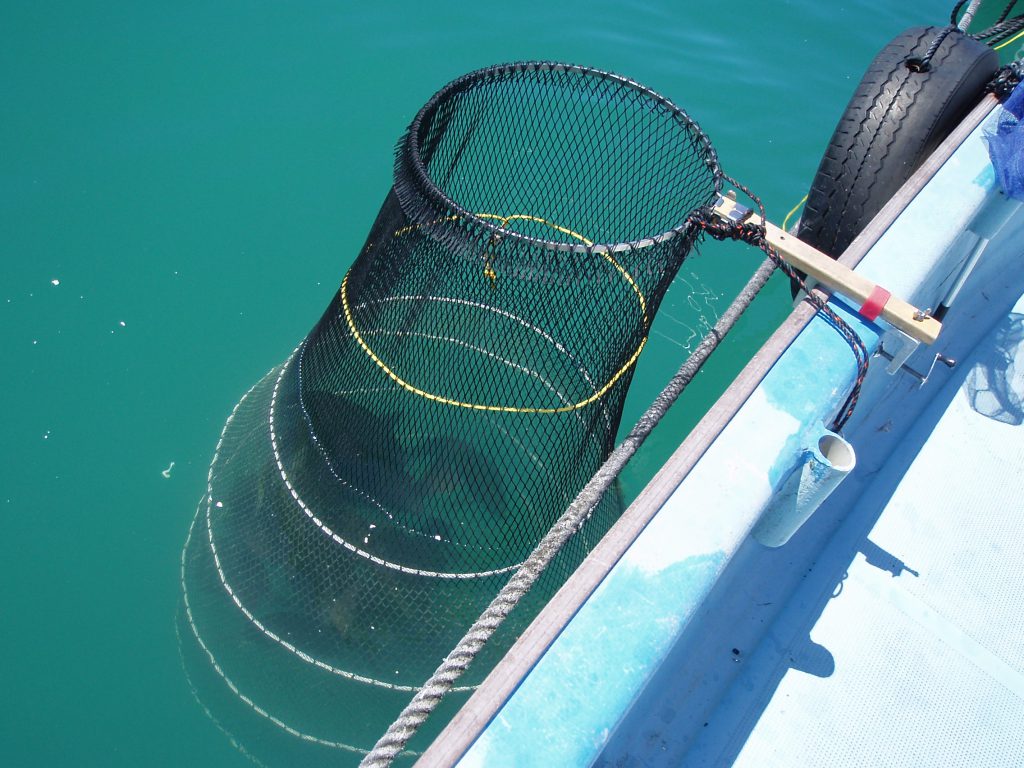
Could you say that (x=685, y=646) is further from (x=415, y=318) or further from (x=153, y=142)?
(x=153, y=142)

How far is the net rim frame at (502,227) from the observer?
2.25 metres

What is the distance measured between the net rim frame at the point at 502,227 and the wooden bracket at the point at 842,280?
0.40ft

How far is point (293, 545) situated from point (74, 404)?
77.2 inches

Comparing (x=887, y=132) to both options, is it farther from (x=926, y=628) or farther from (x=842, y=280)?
(x=926, y=628)

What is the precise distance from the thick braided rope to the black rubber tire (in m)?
0.85

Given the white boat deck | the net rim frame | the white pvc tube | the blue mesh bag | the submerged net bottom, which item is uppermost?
the blue mesh bag

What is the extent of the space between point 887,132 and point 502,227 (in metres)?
1.88

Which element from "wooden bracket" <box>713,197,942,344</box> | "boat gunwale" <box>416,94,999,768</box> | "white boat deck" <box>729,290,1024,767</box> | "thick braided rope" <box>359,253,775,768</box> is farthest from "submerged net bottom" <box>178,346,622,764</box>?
"wooden bracket" <box>713,197,942,344</box>

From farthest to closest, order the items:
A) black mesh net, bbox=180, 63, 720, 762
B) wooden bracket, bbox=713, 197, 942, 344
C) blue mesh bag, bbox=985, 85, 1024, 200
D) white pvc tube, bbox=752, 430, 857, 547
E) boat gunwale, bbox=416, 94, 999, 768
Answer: black mesh net, bbox=180, 63, 720, 762 < blue mesh bag, bbox=985, 85, 1024, 200 < wooden bracket, bbox=713, 197, 942, 344 < white pvc tube, bbox=752, 430, 857, 547 < boat gunwale, bbox=416, 94, 999, 768

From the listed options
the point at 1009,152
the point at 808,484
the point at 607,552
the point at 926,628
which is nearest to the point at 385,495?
the point at 607,552

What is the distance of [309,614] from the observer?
3.07 meters

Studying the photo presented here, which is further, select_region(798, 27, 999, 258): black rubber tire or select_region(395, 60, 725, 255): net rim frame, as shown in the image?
select_region(798, 27, 999, 258): black rubber tire

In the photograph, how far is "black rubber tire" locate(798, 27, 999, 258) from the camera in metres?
3.33

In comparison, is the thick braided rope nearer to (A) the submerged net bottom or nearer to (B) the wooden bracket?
(B) the wooden bracket
